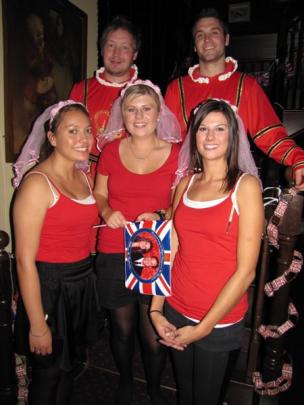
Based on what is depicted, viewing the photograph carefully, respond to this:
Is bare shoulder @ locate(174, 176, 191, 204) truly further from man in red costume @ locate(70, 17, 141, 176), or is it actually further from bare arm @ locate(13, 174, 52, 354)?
man in red costume @ locate(70, 17, 141, 176)

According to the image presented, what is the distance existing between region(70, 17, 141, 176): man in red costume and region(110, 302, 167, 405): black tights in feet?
3.27

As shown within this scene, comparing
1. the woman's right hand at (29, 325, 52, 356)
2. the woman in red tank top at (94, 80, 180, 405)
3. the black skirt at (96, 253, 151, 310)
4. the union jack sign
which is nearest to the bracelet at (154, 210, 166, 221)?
the woman in red tank top at (94, 80, 180, 405)

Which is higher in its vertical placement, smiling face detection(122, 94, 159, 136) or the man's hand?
smiling face detection(122, 94, 159, 136)

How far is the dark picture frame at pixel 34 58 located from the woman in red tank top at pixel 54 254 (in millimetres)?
498

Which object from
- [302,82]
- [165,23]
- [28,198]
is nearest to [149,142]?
[28,198]

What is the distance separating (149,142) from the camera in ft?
6.10

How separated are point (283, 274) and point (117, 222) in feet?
2.90

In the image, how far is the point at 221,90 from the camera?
→ 7.30ft

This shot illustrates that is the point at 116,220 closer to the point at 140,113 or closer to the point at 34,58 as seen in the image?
the point at 140,113

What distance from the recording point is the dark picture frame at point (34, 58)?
209 centimetres

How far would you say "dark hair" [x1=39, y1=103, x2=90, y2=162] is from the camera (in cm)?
170

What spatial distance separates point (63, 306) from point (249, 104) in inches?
65.5

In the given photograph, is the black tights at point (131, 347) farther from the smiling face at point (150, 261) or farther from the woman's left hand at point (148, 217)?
the woman's left hand at point (148, 217)

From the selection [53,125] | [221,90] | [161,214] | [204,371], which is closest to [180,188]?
[161,214]
